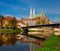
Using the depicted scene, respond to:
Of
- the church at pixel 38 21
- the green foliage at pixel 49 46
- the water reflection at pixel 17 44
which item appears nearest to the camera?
the green foliage at pixel 49 46

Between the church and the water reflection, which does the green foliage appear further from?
the church

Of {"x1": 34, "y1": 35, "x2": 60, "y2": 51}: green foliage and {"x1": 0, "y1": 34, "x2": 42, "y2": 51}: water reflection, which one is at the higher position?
{"x1": 34, "y1": 35, "x2": 60, "y2": 51}: green foliage

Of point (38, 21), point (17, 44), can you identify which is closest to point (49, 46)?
point (17, 44)

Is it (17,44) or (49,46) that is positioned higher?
(49,46)

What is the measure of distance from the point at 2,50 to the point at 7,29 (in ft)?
204

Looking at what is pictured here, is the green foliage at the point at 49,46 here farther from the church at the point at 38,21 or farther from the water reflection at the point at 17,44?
the church at the point at 38,21

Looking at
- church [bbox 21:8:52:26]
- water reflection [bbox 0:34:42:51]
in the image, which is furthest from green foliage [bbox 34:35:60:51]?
church [bbox 21:8:52:26]

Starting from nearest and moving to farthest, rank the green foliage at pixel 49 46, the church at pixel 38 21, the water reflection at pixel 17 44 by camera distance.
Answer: the green foliage at pixel 49 46 → the water reflection at pixel 17 44 → the church at pixel 38 21

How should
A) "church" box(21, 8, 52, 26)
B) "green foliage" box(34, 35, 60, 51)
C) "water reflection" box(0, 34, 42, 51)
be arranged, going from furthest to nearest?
"church" box(21, 8, 52, 26) → "water reflection" box(0, 34, 42, 51) → "green foliage" box(34, 35, 60, 51)

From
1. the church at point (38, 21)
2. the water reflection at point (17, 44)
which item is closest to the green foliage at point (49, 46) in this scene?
the water reflection at point (17, 44)

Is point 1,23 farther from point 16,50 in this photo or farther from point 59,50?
point 59,50

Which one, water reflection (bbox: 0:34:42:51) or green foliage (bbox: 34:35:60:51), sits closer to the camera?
green foliage (bbox: 34:35:60:51)

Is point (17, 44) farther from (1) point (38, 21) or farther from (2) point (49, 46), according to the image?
(1) point (38, 21)

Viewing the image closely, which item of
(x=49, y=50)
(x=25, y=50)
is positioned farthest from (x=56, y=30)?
(x=49, y=50)
